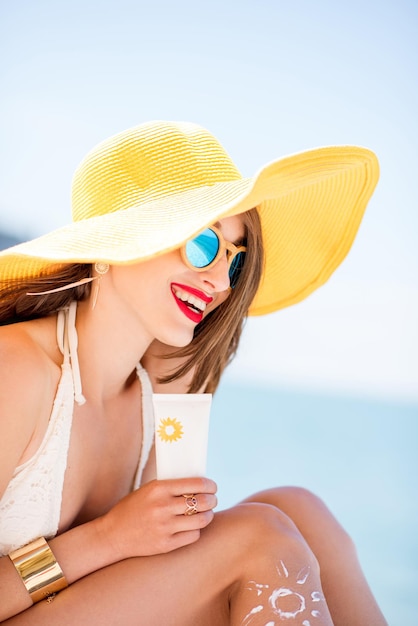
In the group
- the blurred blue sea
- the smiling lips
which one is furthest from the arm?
the blurred blue sea

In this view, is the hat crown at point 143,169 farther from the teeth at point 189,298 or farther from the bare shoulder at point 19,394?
the bare shoulder at point 19,394

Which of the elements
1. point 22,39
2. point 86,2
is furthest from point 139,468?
point 22,39

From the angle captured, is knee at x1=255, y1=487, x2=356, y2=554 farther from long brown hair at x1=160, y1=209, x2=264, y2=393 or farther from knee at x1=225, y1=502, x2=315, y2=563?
long brown hair at x1=160, y1=209, x2=264, y2=393

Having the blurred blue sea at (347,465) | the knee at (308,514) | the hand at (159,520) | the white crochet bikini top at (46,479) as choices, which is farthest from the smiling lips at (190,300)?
the blurred blue sea at (347,465)

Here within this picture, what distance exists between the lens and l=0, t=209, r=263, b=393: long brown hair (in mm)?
1488

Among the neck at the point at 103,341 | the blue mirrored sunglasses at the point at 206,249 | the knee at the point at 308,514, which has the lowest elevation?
the knee at the point at 308,514

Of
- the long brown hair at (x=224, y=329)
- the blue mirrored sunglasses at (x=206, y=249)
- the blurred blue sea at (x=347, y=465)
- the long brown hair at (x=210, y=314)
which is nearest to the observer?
the blue mirrored sunglasses at (x=206, y=249)

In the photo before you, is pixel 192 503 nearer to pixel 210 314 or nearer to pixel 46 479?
pixel 46 479

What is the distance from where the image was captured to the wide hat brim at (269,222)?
122cm

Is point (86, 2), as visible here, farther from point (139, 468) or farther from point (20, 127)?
point (139, 468)

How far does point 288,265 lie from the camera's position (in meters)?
1.86

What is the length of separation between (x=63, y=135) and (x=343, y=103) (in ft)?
11.0

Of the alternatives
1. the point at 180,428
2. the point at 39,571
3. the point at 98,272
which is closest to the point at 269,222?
the point at 98,272

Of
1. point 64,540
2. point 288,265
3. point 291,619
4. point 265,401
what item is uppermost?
point 288,265
